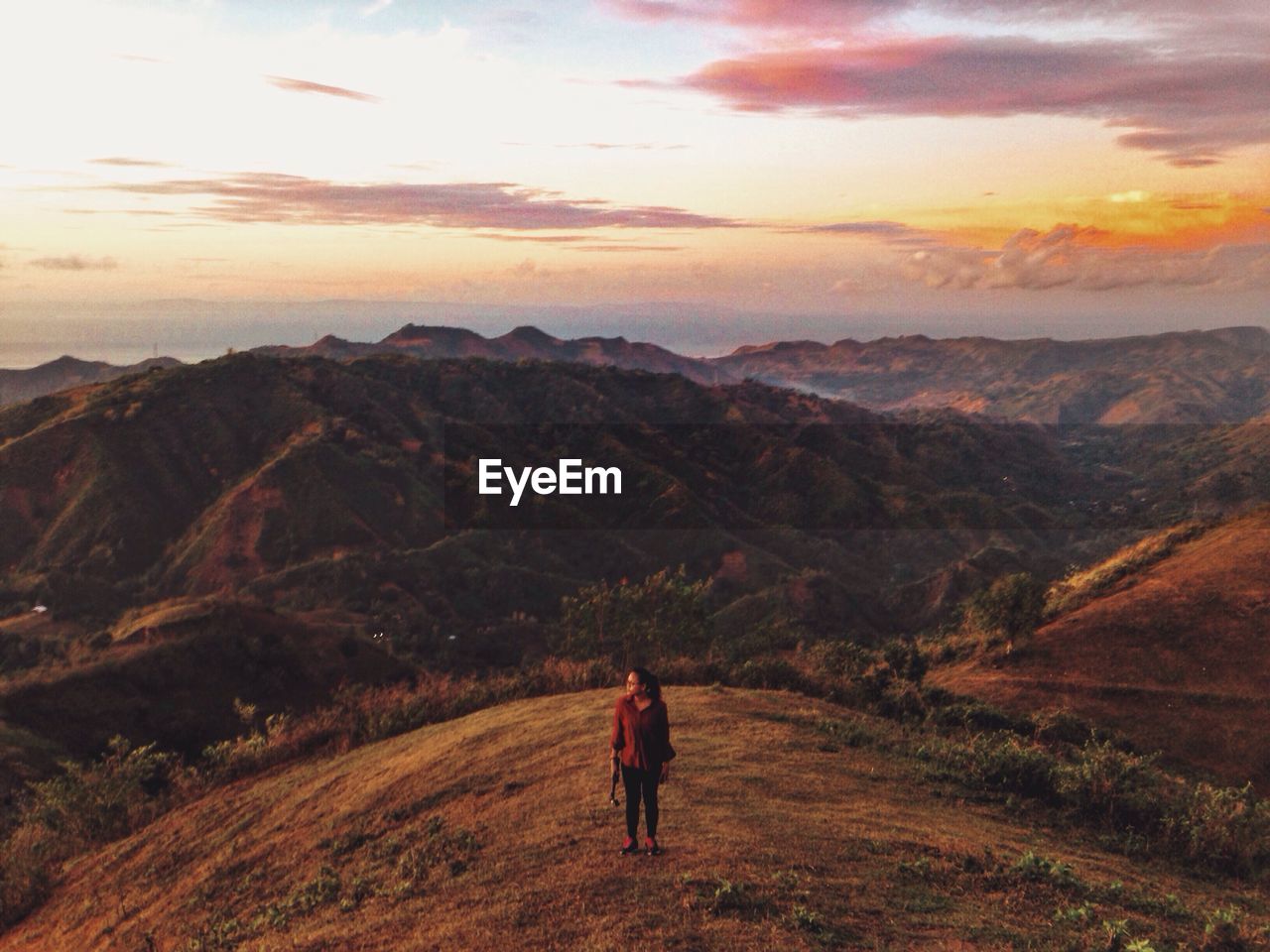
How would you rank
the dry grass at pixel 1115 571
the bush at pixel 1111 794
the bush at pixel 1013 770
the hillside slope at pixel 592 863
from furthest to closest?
the dry grass at pixel 1115 571 → the bush at pixel 1013 770 → the bush at pixel 1111 794 → the hillside slope at pixel 592 863

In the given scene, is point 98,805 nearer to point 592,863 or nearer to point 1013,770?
point 592,863

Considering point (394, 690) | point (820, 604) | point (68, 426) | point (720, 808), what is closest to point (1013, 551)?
point (820, 604)

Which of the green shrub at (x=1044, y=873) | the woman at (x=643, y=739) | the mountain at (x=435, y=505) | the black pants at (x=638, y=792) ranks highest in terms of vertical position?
the woman at (x=643, y=739)

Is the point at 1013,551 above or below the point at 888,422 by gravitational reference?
below

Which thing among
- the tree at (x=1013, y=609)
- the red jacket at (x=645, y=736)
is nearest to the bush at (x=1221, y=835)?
the red jacket at (x=645, y=736)

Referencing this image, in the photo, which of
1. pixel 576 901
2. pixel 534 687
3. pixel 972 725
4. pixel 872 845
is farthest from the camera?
pixel 534 687

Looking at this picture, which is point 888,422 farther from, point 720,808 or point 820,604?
point 720,808

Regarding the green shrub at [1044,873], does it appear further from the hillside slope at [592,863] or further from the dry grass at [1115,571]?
the dry grass at [1115,571]
